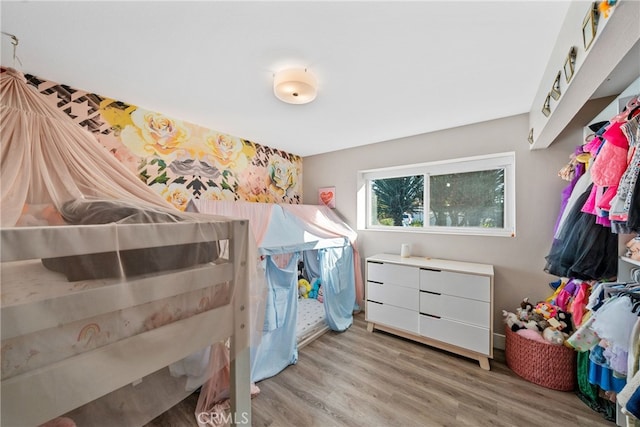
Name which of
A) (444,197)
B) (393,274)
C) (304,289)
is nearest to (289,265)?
(393,274)

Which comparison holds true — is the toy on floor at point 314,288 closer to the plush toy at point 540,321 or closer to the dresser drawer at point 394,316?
the dresser drawer at point 394,316

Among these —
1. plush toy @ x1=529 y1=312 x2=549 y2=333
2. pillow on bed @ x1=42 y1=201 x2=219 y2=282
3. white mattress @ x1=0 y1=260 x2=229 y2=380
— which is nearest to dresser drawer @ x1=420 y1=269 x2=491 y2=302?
plush toy @ x1=529 y1=312 x2=549 y2=333

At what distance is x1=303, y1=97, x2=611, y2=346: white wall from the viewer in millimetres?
2076

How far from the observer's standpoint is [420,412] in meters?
1.58

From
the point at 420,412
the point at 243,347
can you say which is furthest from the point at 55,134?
the point at 420,412

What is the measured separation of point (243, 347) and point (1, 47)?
2.16 m

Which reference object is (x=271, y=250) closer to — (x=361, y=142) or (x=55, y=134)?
(x=55, y=134)

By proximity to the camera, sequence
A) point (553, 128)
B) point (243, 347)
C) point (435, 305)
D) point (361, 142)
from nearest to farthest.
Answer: point (243, 347)
point (553, 128)
point (435, 305)
point (361, 142)

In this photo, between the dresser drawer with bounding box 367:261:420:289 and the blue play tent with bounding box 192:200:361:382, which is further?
the dresser drawer with bounding box 367:261:420:289

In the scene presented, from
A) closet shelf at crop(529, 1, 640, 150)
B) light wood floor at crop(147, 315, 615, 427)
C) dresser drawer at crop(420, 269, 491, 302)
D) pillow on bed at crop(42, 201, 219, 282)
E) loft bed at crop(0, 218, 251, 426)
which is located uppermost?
closet shelf at crop(529, 1, 640, 150)

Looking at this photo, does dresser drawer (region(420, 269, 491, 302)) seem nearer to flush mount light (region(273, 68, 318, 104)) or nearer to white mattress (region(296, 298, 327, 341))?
white mattress (region(296, 298, 327, 341))

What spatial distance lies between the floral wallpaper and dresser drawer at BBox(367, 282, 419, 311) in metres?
1.86

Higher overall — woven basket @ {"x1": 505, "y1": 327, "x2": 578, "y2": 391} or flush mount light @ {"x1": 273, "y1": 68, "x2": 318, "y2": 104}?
flush mount light @ {"x1": 273, "y1": 68, "x2": 318, "y2": 104}

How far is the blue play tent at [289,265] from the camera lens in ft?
6.37
